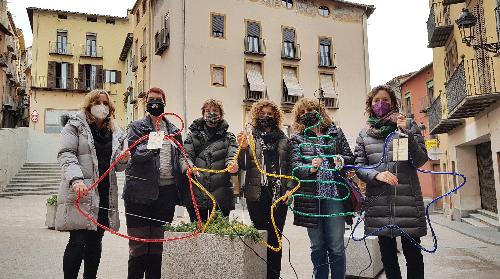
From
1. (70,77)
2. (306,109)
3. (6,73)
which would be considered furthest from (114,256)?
(70,77)

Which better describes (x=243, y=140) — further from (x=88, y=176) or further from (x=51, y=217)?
(x=51, y=217)

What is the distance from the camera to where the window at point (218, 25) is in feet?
75.9

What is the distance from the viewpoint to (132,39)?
102 feet

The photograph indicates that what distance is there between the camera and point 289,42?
25422 millimetres

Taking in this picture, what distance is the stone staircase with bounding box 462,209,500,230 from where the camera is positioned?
12.5m

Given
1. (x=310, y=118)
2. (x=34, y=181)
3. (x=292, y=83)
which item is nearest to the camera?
(x=310, y=118)

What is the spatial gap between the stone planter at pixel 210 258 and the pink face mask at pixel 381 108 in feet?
5.13

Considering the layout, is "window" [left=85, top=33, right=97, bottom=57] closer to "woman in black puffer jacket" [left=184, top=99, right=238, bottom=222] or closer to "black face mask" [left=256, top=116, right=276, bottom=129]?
"woman in black puffer jacket" [left=184, top=99, right=238, bottom=222]

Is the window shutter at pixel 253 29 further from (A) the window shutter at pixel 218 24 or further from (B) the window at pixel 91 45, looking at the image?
(B) the window at pixel 91 45

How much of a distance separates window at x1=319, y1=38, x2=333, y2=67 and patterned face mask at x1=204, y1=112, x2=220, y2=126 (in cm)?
2283

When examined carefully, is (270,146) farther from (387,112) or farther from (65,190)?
(65,190)

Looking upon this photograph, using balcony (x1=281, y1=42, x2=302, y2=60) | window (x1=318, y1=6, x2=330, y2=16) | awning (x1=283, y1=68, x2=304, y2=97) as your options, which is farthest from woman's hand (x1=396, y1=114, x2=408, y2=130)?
window (x1=318, y1=6, x2=330, y2=16)

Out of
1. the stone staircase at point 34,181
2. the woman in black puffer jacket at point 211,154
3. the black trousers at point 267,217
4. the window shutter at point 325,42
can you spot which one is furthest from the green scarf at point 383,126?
the window shutter at point 325,42

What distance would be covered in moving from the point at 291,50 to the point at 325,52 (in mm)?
2477
